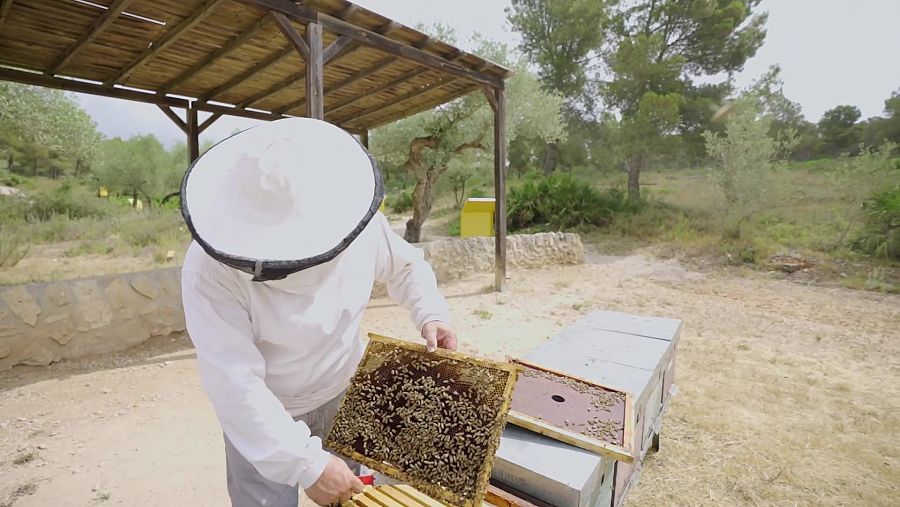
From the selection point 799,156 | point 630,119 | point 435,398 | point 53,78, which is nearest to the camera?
point 435,398

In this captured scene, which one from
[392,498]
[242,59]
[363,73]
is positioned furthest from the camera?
[363,73]

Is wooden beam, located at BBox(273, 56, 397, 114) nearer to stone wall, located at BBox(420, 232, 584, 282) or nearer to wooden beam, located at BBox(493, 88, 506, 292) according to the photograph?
wooden beam, located at BBox(493, 88, 506, 292)

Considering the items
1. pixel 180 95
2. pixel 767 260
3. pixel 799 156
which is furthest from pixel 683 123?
pixel 799 156

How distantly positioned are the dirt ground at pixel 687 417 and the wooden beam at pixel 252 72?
10.8 feet

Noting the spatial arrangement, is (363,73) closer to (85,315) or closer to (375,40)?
(375,40)

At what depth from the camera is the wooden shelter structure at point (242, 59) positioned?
3.83 m

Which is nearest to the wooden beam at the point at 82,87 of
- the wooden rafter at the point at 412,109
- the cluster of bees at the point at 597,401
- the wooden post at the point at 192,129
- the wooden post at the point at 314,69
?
the wooden post at the point at 192,129

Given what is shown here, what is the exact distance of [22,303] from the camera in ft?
11.5

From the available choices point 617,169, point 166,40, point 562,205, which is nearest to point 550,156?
point 617,169

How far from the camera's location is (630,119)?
1277 cm

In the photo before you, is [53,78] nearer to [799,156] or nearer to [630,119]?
[630,119]

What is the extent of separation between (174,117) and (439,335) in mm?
6618

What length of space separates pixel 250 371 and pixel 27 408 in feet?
Result: 11.0

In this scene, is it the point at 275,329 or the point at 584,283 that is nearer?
the point at 275,329
